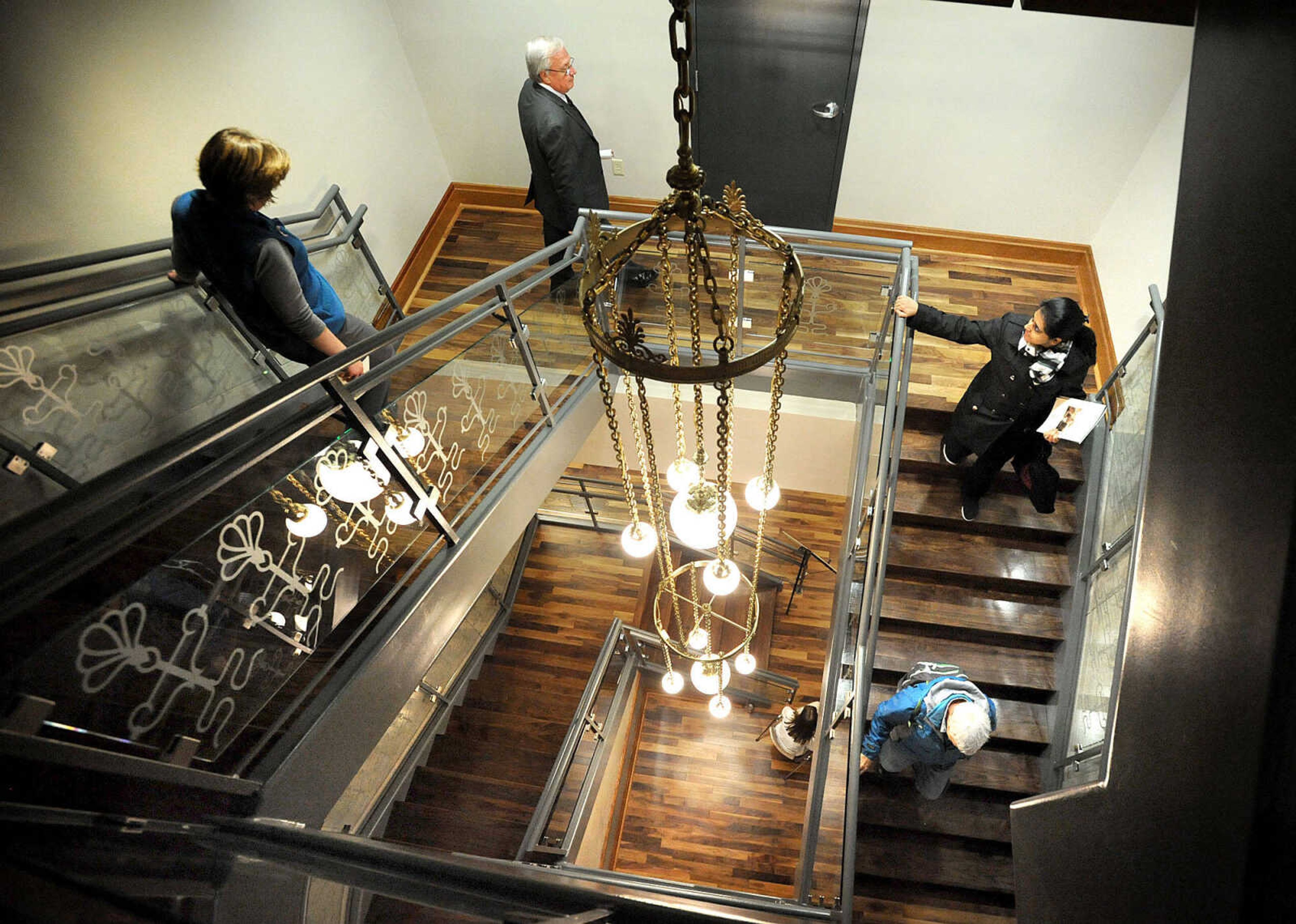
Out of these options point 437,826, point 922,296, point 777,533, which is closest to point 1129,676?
point 922,296

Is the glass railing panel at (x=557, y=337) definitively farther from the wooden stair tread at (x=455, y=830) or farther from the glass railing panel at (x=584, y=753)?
the wooden stair tread at (x=455, y=830)

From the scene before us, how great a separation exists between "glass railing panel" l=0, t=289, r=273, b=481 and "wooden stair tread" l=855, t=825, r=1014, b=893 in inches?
169

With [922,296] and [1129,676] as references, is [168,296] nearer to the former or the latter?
[1129,676]

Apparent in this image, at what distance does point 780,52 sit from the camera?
4.80 meters

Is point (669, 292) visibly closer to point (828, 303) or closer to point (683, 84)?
point (683, 84)

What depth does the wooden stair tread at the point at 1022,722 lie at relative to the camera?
400cm

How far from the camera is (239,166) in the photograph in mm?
2281

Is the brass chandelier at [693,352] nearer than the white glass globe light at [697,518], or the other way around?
the brass chandelier at [693,352]

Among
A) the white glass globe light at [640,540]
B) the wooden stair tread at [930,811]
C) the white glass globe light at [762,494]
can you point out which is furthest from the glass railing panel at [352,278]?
the wooden stair tread at [930,811]

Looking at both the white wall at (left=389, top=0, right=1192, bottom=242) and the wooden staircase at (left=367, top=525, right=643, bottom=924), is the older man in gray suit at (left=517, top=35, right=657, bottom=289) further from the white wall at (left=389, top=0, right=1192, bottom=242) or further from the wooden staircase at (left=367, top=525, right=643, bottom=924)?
the wooden staircase at (left=367, top=525, right=643, bottom=924)

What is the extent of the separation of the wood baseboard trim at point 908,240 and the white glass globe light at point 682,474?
12.0ft

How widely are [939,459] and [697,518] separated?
2.88 meters

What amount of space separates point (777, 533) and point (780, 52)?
17.4 ft

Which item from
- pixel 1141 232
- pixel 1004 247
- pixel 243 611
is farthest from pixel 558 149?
pixel 1141 232
